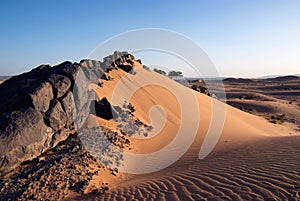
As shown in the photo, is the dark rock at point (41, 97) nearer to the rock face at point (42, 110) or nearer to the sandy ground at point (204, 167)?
the rock face at point (42, 110)

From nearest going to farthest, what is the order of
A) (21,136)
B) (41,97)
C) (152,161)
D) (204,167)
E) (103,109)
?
(204,167) < (21,136) < (152,161) < (41,97) < (103,109)

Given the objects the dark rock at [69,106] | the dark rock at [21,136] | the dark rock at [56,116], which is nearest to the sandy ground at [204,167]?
the dark rock at [69,106]

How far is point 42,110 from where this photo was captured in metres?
9.10

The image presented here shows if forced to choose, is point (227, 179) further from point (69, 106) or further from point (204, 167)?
point (69, 106)

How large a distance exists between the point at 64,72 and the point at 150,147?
427 centimetres

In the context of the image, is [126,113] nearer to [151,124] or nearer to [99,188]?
[151,124]

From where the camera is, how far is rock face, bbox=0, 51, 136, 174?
782 cm

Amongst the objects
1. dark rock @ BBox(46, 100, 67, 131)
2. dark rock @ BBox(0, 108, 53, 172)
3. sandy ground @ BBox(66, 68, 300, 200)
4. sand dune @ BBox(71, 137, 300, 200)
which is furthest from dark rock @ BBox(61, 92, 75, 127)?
sand dune @ BBox(71, 137, 300, 200)

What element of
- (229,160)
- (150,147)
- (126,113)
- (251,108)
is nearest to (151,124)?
(126,113)

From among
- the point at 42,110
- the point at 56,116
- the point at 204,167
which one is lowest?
the point at 204,167

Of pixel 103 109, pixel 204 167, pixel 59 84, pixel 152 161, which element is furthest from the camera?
pixel 103 109

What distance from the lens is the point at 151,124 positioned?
39.5ft

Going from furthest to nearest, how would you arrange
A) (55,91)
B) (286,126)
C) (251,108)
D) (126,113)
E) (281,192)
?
(251,108)
(286,126)
(126,113)
(55,91)
(281,192)

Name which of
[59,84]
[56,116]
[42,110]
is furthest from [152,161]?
[59,84]
